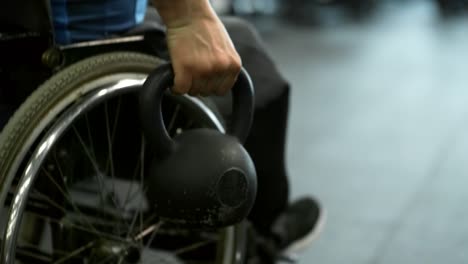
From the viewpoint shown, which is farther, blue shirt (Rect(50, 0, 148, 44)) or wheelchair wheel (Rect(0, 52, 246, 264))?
blue shirt (Rect(50, 0, 148, 44))

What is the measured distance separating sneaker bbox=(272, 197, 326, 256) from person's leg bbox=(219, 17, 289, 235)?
0.23 ft

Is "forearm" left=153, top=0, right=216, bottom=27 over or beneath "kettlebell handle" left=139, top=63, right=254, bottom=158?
over

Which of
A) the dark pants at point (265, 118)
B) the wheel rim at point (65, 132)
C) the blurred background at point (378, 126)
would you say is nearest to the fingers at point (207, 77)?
the wheel rim at point (65, 132)

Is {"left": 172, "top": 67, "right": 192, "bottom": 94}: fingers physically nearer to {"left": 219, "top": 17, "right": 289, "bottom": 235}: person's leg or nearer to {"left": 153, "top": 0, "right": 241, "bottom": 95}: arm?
{"left": 153, "top": 0, "right": 241, "bottom": 95}: arm

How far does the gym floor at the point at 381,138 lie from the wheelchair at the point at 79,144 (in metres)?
0.57

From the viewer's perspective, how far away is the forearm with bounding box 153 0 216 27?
3.43ft

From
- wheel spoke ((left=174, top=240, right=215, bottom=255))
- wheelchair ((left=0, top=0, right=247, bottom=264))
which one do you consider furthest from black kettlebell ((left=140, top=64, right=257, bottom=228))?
wheel spoke ((left=174, top=240, right=215, bottom=255))

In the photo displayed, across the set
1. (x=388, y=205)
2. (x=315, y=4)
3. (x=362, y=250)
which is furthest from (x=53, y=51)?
(x=315, y=4)

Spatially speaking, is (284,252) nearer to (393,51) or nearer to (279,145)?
(279,145)

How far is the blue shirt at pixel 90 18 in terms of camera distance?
116cm

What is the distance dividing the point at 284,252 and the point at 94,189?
1.47ft

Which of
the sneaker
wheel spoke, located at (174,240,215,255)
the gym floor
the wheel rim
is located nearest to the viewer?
the wheel rim

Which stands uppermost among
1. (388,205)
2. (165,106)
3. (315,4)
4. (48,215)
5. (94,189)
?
(165,106)

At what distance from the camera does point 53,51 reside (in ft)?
3.55
